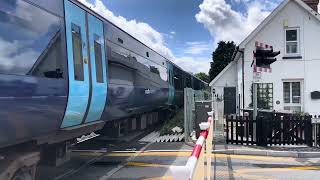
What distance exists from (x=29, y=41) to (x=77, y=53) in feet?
5.98

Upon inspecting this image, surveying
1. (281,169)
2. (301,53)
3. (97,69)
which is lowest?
(281,169)

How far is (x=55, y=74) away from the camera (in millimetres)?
6871

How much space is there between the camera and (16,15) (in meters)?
5.75

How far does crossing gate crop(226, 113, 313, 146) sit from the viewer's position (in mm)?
13305

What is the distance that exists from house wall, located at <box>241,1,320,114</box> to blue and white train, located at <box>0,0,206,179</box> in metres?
13.2

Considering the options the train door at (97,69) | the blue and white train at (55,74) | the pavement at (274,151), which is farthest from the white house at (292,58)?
the train door at (97,69)

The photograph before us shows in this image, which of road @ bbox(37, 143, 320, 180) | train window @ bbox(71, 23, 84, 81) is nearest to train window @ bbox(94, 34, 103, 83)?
train window @ bbox(71, 23, 84, 81)

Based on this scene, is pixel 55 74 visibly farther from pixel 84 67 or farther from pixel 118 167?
pixel 118 167

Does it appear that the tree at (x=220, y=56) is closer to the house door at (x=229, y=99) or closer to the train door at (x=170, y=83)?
the house door at (x=229, y=99)

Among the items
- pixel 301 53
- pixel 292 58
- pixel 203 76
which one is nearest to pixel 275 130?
pixel 292 58

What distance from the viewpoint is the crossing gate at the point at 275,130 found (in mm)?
13305

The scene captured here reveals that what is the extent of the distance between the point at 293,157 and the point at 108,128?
488 centimetres

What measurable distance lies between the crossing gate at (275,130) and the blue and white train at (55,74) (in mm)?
3894

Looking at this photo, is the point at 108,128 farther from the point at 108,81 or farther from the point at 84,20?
the point at 84,20
